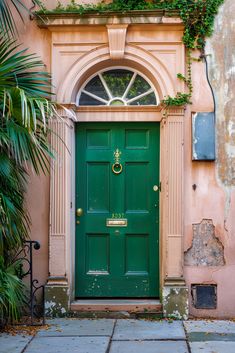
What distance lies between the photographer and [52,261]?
7133 millimetres

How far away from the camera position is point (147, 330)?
21.5 feet

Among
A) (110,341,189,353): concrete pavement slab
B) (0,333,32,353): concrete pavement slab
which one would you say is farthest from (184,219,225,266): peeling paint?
(0,333,32,353): concrete pavement slab

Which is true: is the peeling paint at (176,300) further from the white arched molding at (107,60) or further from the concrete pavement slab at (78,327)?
the white arched molding at (107,60)

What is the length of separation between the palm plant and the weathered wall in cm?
194

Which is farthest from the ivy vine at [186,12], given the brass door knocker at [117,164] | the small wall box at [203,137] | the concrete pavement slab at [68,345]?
the concrete pavement slab at [68,345]

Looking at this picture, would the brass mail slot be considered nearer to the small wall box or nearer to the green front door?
the green front door

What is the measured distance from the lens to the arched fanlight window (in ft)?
24.6

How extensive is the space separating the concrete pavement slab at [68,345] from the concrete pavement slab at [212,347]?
92 centimetres

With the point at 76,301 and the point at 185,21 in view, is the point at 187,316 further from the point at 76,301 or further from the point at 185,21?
the point at 185,21

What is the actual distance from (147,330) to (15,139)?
104 inches

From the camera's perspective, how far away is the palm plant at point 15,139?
19.9ft

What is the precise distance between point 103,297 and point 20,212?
172 centimetres

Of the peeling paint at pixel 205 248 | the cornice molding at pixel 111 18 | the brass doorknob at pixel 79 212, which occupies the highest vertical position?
the cornice molding at pixel 111 18

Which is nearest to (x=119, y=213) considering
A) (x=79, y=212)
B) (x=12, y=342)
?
(x=79, y=212)
